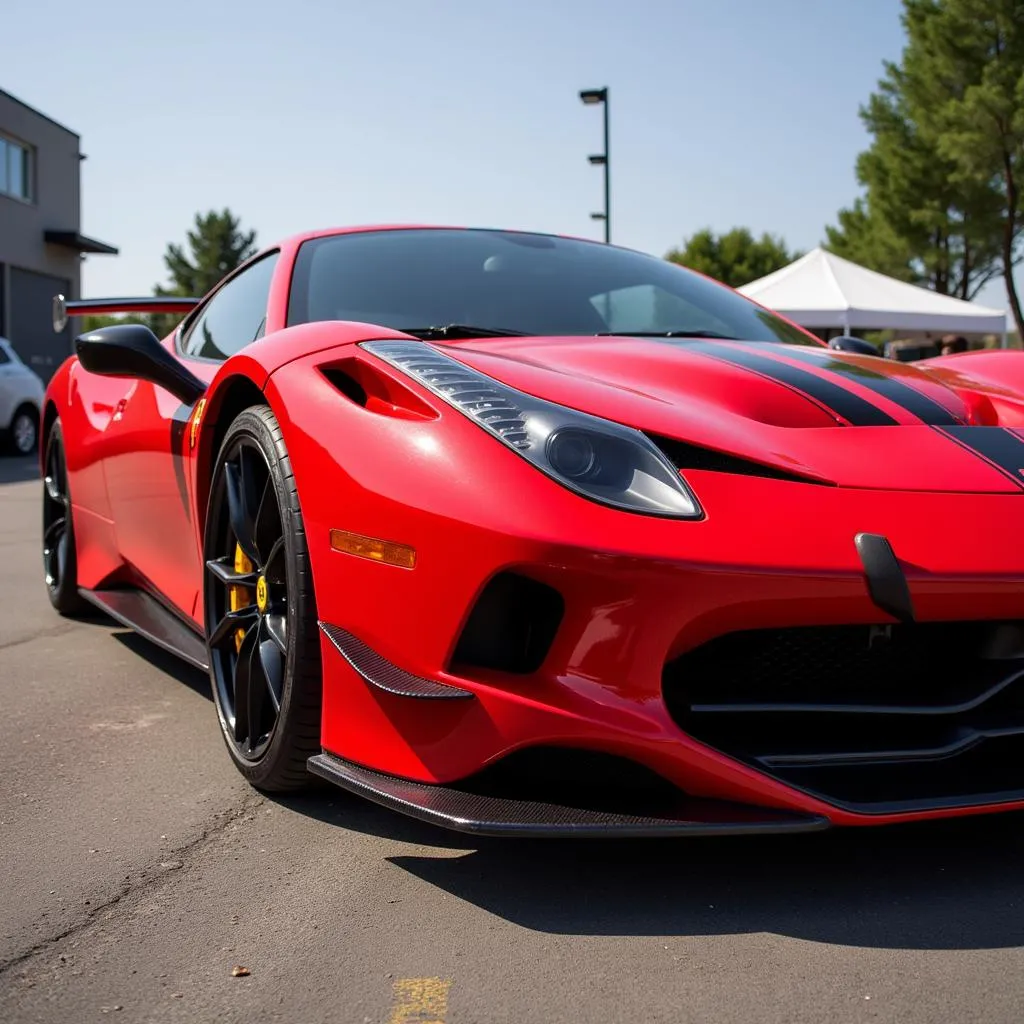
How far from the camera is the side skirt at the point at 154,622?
2973 mm

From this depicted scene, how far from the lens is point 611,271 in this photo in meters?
3.43

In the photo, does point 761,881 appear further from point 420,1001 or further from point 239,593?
point 239,593

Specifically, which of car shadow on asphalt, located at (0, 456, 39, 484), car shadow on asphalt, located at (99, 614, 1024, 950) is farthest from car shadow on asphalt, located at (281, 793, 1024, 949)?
car shadow on asphalt, located at (0, 456, 39, 484)

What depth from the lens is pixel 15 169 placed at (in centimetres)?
2659

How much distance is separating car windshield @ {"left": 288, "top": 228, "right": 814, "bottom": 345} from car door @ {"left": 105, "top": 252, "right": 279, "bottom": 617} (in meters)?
0.21

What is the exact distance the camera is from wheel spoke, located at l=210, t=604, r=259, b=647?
249cm

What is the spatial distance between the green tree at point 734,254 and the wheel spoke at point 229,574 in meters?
60.2

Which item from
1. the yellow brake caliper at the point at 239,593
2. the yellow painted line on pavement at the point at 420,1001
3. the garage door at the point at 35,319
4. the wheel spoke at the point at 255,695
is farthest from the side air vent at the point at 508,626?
the garage door at the point at 35,319

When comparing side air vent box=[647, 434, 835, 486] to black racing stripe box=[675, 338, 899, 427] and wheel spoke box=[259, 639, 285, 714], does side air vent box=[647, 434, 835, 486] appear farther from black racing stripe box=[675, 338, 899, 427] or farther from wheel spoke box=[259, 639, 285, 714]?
wheel spoke box=[259, 639, 285, 714]

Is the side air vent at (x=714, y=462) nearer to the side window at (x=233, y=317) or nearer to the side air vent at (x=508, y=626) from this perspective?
the side air vent at (x=508, y=626)

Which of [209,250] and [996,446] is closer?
[996,446]

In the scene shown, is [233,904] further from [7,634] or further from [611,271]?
[7,634]

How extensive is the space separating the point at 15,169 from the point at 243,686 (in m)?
27.1

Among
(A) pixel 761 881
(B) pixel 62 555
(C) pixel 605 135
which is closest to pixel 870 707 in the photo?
(A) pixel 761 881
